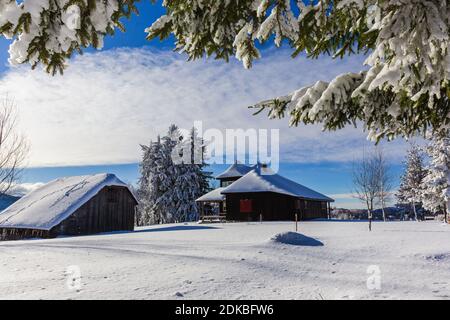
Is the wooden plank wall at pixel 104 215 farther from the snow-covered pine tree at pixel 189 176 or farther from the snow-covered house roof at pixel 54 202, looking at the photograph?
the snow-covered pine tree at pixel 189 176

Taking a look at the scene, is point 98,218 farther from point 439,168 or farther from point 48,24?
point 439,168

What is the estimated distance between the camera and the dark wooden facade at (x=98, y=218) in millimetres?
22797

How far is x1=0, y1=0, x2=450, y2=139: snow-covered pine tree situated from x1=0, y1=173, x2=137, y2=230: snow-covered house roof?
21057 millimetres

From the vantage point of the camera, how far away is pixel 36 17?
7.91ft

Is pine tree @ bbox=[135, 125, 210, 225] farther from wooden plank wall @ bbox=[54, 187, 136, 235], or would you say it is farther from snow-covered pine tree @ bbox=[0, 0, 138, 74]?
snow-covered pine tree @ bbox=[0, 0, 138, 74]

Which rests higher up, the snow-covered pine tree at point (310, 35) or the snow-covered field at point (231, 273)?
the snow-covered pine tree at point (310, 35)

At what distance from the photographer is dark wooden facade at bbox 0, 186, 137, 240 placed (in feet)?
74.8

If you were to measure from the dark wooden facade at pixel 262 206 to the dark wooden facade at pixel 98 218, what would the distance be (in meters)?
11.3

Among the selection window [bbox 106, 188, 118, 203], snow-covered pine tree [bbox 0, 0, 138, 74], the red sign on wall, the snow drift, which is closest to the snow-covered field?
the snow drift

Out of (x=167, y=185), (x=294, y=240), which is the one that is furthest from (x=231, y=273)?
(x=167, y=185)

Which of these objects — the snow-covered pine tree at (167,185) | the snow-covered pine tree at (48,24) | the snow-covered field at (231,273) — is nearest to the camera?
the snow-covered pine tree at (48,24)

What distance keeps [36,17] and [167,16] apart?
6.05ft

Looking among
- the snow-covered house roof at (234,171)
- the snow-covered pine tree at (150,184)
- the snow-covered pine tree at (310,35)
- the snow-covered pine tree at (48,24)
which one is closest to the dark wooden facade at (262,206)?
the snow-covered house roof at (234,171)
